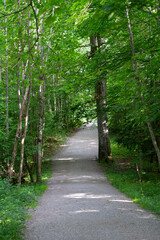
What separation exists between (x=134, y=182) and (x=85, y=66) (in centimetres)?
567

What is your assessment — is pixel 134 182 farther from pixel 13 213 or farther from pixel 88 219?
pixel 13 213

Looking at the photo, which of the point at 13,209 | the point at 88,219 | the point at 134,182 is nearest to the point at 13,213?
the point at 13,209

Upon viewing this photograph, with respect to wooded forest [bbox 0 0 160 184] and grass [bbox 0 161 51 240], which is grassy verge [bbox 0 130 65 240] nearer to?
grass [bbox 0 161 51 240]

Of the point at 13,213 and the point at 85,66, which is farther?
the point at 85,66

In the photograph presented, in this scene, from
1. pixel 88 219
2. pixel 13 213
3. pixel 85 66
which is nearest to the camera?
pixel 13 213

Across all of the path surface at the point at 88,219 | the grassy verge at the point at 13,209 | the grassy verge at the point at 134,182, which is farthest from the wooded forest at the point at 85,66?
the path surface at the point at 88,219

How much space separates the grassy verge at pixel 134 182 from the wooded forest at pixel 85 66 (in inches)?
43.7

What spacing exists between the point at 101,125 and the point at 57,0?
13.4 meters

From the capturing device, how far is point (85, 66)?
10.4 metres

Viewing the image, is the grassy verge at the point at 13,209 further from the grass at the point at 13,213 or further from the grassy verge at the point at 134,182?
the grassy verge at the point at 134,182

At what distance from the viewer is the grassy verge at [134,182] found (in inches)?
263

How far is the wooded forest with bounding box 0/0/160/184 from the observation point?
150 inches

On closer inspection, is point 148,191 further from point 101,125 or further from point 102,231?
point 101,125

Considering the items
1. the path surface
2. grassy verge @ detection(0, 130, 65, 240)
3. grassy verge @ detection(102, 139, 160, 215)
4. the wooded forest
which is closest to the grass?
grassy verge @ detection(0, 130, 65, 240)
